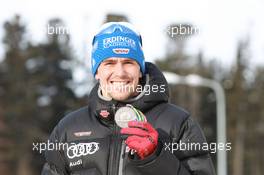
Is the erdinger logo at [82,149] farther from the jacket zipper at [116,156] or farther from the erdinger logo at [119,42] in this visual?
the erdinger logo at [119,42]

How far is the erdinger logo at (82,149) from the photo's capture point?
2635mm

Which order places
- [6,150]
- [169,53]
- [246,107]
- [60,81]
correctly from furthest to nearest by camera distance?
[246,107]
[6,150]
[169,53]
[60,81]

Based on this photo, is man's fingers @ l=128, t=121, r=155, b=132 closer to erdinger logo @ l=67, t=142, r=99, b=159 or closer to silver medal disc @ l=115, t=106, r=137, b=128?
silver medal disc @ l=115, t=106, r=137, b=128

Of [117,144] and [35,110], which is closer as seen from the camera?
[117,144]

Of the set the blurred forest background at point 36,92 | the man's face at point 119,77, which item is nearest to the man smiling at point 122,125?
the man's face at point 119,77

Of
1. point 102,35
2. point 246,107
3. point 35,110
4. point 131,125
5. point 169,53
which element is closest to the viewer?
point 131,125

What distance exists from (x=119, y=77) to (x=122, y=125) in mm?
251

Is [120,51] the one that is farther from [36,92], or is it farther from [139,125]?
[36,92]

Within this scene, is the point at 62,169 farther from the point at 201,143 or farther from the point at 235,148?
the point at 235,148

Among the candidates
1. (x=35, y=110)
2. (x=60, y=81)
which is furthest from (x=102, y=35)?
(x=35, y=110)

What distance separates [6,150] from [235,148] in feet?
44.5

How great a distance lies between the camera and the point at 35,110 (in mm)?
30125

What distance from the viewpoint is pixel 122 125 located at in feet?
8.17

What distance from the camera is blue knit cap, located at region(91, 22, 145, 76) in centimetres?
275
